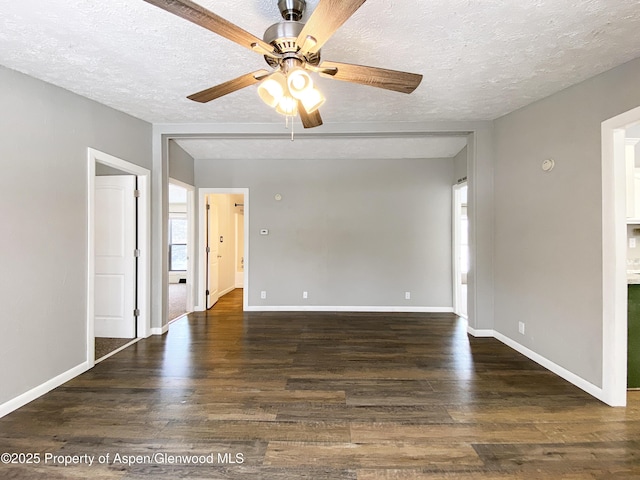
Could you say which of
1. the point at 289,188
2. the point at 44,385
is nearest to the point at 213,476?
the point at 44,385

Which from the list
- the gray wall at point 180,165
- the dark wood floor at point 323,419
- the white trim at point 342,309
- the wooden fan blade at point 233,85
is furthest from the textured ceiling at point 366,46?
the white trim at point 342,309

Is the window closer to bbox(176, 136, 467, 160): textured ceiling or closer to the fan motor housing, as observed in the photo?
bbox(176, 136, 467, 160): textured ceiling

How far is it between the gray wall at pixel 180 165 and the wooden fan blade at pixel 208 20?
335cm

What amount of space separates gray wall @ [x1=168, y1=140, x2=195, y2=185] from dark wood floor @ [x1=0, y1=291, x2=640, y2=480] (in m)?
2.48

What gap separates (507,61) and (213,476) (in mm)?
3365

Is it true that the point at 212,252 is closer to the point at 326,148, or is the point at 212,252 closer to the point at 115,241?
the point at 115,241

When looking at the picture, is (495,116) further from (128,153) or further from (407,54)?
(128,153)

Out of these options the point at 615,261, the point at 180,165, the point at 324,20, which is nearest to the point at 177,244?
the point at 180,165

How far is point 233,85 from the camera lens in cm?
185

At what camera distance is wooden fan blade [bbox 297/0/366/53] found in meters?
1.22

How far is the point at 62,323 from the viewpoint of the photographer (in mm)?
2645

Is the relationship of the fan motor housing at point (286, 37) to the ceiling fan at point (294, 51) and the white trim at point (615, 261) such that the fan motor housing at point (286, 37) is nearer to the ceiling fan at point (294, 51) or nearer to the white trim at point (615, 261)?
the ceiling fan at point (294, 51)

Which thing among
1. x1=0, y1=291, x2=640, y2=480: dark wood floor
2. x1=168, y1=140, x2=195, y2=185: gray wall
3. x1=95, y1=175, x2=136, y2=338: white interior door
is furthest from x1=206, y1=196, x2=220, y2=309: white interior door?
x1=0, y1=291, x2=640, y2=480: dark wood floor

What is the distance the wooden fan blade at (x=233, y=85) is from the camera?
1721 mm
